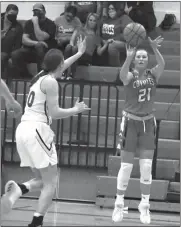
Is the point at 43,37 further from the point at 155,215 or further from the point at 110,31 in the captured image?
the point at 155,215

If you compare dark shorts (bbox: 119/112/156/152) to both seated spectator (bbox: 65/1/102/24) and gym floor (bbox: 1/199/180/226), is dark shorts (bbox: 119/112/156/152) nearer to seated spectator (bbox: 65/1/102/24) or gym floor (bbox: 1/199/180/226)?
gym floor (bbox: 1/199/180/226)

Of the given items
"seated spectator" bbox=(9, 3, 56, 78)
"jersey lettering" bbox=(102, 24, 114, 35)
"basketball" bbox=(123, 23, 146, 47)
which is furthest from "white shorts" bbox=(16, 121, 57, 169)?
"jersey lettering" bbox=(102, 24, 114, 35)

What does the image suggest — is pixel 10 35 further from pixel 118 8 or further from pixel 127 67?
pixel 127 67

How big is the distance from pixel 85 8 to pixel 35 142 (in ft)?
19.6

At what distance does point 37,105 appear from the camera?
7.54 m

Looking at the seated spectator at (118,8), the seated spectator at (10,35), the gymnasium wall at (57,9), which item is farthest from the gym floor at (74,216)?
the gymnasium wall at (57,9)

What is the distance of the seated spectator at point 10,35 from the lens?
1236 cm

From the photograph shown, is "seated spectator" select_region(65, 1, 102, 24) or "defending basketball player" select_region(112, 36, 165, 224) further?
"seated spectator" select_region(65, 1, 102, 24)

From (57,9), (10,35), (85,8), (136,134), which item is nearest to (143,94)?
(136,134)

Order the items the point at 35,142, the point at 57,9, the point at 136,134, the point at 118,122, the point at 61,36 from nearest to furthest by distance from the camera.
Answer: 1. the point at 35,142
2. the point at 136,134
3. the point at 118,122
4. the point at 61,36
5. the point at 57,9

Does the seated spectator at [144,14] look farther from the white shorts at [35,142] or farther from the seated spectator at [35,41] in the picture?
the white shorts at [35,142]

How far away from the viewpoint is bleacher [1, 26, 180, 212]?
34.4 ft

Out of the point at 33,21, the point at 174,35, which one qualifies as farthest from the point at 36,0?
the point at 174,35

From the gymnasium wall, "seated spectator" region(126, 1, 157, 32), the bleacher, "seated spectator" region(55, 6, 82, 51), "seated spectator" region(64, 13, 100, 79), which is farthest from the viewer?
the gymnasium wall
